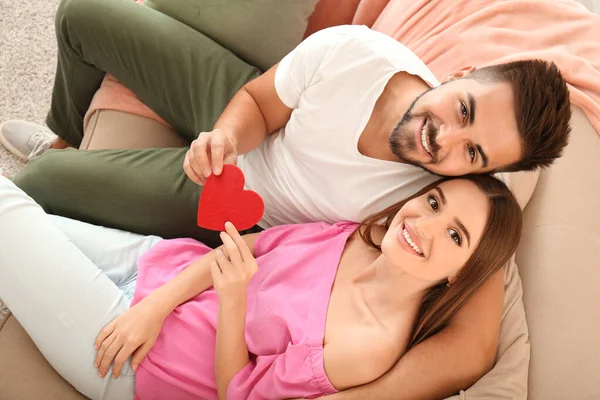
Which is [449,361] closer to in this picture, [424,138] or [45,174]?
[424,138]

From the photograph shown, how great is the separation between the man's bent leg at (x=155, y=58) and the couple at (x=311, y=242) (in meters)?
0.20

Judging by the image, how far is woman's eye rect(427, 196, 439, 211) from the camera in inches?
46.1

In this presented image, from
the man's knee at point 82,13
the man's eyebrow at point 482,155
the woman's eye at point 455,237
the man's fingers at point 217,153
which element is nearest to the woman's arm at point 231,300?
the man's fingers at point 217,153

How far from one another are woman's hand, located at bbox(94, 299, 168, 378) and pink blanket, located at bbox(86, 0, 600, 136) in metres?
0.69

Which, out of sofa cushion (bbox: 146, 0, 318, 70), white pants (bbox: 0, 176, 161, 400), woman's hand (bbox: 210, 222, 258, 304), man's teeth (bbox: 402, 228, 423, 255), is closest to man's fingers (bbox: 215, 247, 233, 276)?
woman's hand (bbox: 210, 222, 258, 304)

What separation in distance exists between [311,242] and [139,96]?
71 cm

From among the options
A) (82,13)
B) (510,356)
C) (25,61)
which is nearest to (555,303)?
(510,356)

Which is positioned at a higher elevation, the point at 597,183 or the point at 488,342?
the point at 597,183

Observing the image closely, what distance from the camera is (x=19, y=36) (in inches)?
86.4

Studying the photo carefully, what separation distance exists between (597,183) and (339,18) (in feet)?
3.08

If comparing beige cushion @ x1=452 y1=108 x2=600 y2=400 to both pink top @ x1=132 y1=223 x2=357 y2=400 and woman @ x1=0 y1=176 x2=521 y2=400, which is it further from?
pink top @ x1=132 y1=223 x2=357 y2=400

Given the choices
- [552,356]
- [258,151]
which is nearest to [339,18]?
[258,151]

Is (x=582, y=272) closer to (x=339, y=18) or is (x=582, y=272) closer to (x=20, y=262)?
(x=339, y=18)

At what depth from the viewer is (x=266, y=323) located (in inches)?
47.9
